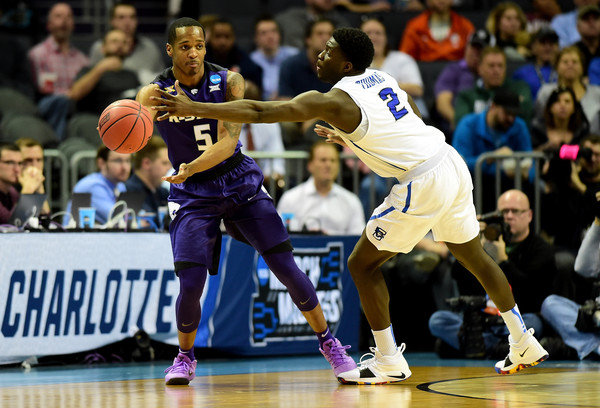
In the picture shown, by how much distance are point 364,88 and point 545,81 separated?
22.9ft

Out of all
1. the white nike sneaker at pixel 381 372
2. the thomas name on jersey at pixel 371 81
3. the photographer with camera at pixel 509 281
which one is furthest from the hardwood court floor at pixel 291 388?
the thomas name on jersey at pixel 371 81

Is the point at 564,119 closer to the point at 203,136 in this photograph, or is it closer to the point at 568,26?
the point at 568,26

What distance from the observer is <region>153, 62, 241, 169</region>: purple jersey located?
6.66 m

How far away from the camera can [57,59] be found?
13.0 m

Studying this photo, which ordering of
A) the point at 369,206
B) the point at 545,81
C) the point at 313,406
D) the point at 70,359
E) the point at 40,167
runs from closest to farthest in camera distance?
the point at 313,406 → the point at 70,359 → the point at 40,167 → the point at 369,206 → the point at 545,81

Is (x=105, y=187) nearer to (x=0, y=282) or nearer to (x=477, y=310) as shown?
(x=0, y=282)

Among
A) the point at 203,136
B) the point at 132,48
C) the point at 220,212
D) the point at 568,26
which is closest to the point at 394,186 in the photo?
the point at 220,212

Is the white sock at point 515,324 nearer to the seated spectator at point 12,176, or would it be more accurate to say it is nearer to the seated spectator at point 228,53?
the seated spectator at point 12,176

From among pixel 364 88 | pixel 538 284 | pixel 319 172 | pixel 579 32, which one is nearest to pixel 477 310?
pixel 538 284

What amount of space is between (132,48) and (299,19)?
2.45 meters

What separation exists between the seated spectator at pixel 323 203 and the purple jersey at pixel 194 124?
358 cm

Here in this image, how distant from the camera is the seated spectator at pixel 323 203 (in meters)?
10.3

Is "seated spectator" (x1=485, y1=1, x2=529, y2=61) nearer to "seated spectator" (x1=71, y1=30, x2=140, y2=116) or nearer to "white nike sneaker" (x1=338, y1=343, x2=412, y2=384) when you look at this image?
"seated spectator" (x1=71, y1=30, x2=140, y2=116)

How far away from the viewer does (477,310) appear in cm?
884
